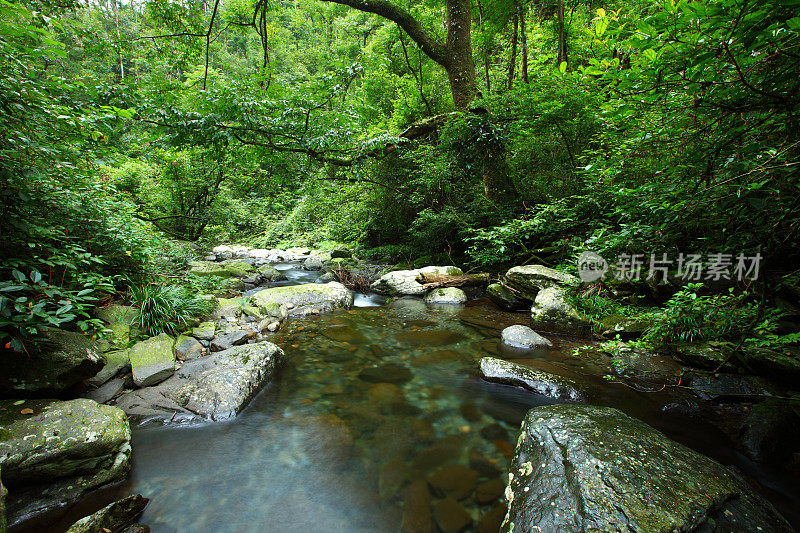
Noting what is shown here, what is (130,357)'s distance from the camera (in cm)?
334

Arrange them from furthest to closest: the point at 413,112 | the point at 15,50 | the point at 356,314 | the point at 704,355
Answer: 1. the point at 413,112
2. the point at 356,314
3. the point at 704,355
4. the point at 15,50

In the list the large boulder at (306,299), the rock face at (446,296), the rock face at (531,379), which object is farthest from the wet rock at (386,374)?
the rock face at (446,296)

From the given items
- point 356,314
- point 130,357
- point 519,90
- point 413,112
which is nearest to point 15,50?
point 130,357

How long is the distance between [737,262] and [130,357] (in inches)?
219

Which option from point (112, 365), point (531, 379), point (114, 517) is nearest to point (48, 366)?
point (112, 365)

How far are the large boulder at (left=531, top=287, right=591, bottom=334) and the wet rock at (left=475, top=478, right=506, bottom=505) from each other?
3.28 metres

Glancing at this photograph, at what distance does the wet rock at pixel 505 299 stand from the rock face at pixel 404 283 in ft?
4.73

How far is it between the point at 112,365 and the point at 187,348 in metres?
0.81

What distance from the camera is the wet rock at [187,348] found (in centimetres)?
380

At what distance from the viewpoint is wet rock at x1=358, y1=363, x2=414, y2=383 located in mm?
3887

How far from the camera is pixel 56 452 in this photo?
2.00m

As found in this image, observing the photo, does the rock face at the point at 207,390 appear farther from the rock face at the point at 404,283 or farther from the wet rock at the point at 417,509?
the rock face at the point at 404,283

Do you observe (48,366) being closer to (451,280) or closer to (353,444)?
(353,444)

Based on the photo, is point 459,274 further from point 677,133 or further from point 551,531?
point 551,531
